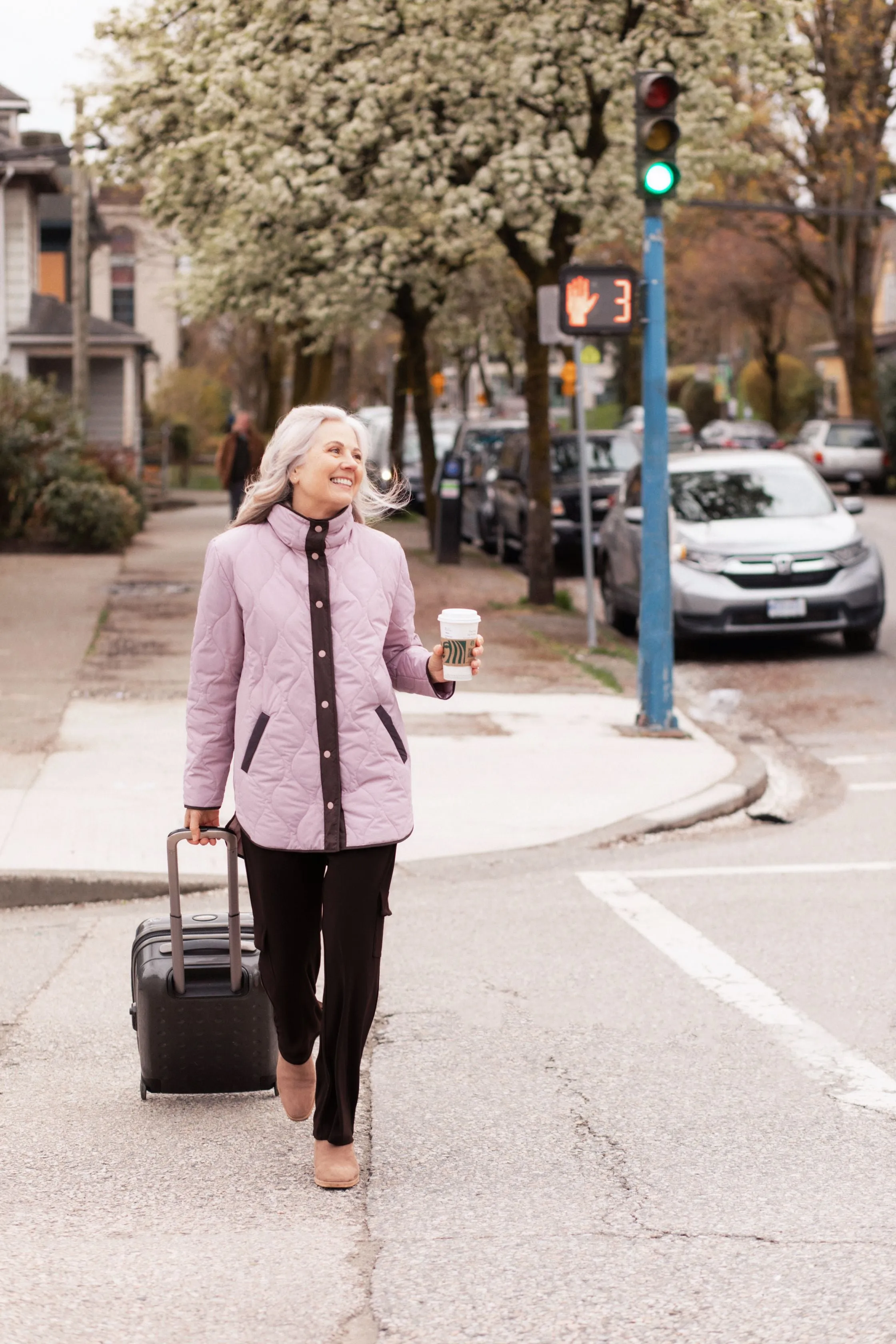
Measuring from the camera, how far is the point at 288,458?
4.46 m

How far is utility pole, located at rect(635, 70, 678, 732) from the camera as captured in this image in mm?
11148

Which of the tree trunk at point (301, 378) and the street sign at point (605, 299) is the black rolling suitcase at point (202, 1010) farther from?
the tree trunk at point (301, 378)

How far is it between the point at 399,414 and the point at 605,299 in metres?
21.9

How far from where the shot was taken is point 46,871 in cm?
789

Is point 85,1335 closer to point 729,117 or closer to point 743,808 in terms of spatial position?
point 743,808

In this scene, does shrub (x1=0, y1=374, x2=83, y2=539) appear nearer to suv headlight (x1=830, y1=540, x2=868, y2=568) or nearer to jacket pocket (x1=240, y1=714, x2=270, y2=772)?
suv headlight (x1=830, y1=540, x2=868, y2=568)

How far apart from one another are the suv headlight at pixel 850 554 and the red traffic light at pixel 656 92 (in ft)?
17.3

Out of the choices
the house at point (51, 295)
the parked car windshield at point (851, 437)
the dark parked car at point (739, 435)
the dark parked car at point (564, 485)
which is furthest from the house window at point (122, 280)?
the dark parked car at point (564, 485)

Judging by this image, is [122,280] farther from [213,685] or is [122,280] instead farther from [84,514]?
[213,685]

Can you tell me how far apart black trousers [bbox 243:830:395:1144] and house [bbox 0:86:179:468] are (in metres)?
23.6

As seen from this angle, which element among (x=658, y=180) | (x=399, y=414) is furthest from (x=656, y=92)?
(x=399, y=414)

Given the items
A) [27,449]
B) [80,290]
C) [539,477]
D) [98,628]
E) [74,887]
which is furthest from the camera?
[80,290]

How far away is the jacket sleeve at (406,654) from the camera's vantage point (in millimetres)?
4570

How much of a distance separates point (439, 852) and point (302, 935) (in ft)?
13.7
